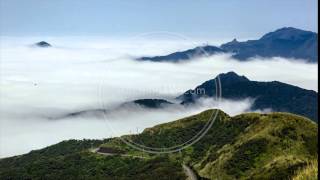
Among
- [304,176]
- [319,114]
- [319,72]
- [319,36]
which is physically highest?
[319,36]

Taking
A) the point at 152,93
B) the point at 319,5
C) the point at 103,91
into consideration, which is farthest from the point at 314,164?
the point at 152,93

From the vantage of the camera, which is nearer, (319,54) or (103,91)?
(319,54)

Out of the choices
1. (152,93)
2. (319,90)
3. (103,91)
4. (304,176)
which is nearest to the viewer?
(319,90)

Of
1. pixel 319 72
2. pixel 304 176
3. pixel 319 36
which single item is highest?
pixel 319 36

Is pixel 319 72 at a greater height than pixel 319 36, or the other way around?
pixel 319 36

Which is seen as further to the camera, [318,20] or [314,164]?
[314,164]

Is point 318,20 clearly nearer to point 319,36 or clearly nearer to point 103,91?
point 319,36

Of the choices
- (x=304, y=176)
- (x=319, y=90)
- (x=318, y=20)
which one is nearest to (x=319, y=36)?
(x=318, y=20)

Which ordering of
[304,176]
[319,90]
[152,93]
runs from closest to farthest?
1. [319,90]
2. [304,176]
3. [152,93]

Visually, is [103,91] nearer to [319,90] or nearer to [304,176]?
[304,176]
